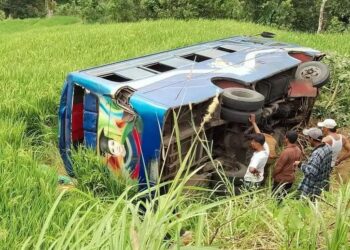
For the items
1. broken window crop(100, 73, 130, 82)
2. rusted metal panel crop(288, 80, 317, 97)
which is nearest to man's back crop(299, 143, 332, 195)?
rusted metal panel crop(288, 80, 317, 97)

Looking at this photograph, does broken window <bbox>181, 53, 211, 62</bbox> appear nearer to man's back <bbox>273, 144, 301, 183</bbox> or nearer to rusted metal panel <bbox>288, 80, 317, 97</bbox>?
rusted metal panel <bbox>288, 80, 317, 97</bbox>

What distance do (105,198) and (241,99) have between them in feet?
5.80

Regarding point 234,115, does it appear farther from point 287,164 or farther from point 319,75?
point 319,75

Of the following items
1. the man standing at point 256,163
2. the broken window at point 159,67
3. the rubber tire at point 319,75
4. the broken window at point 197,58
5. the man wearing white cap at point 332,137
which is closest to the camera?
the man standing at point 256,163

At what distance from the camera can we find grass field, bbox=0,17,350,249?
2.16 metres

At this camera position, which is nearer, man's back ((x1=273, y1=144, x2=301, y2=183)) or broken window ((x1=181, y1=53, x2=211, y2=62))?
man's back ((x1=273, y1=144, x2=301, y2=183))

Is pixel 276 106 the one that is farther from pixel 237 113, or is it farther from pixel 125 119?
pixel 125 119

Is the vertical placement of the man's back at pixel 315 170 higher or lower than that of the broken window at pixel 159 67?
lower

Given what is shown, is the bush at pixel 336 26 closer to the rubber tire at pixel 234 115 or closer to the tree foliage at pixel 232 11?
the tree foliage at pixel 232 11

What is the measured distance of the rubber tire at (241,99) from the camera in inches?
207

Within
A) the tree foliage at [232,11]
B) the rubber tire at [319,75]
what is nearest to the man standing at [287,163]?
the rubber tire at [319,75]

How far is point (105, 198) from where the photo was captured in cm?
441

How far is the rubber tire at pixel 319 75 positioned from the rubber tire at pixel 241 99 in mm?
1970

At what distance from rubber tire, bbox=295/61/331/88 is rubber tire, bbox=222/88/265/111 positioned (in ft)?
6.46
